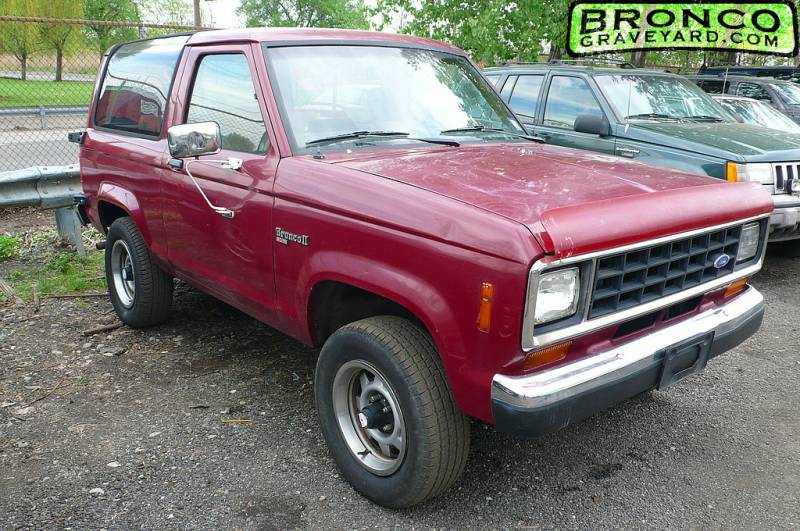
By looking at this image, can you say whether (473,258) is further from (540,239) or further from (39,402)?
(39,402)

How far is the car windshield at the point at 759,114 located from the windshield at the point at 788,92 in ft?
7.58

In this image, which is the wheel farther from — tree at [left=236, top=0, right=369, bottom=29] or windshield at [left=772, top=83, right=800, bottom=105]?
tree at [left=236, top=0, right=369, bottom=29]

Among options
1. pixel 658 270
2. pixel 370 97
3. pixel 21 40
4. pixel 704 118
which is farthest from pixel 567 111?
pixel 21 40

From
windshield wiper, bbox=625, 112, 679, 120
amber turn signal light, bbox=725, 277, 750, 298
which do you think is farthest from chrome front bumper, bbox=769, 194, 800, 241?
amber turn signal light, bbox=725, 277, 750, 298

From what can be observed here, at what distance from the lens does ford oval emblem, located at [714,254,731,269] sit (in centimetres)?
301

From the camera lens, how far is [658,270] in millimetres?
2766

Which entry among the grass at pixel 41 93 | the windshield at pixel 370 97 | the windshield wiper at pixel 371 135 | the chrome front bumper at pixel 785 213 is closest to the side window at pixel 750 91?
the chrome front bumper at pixel 785 213

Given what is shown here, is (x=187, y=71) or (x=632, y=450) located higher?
(x=187, y=71)

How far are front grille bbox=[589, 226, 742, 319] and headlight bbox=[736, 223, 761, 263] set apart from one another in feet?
0.26

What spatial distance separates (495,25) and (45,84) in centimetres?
1263

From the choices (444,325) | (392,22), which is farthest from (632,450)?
(392,22)

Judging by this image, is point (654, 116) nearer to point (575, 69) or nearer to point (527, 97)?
point (575, 69)

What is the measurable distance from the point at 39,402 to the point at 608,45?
12634 millimetres

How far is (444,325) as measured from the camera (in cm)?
249
